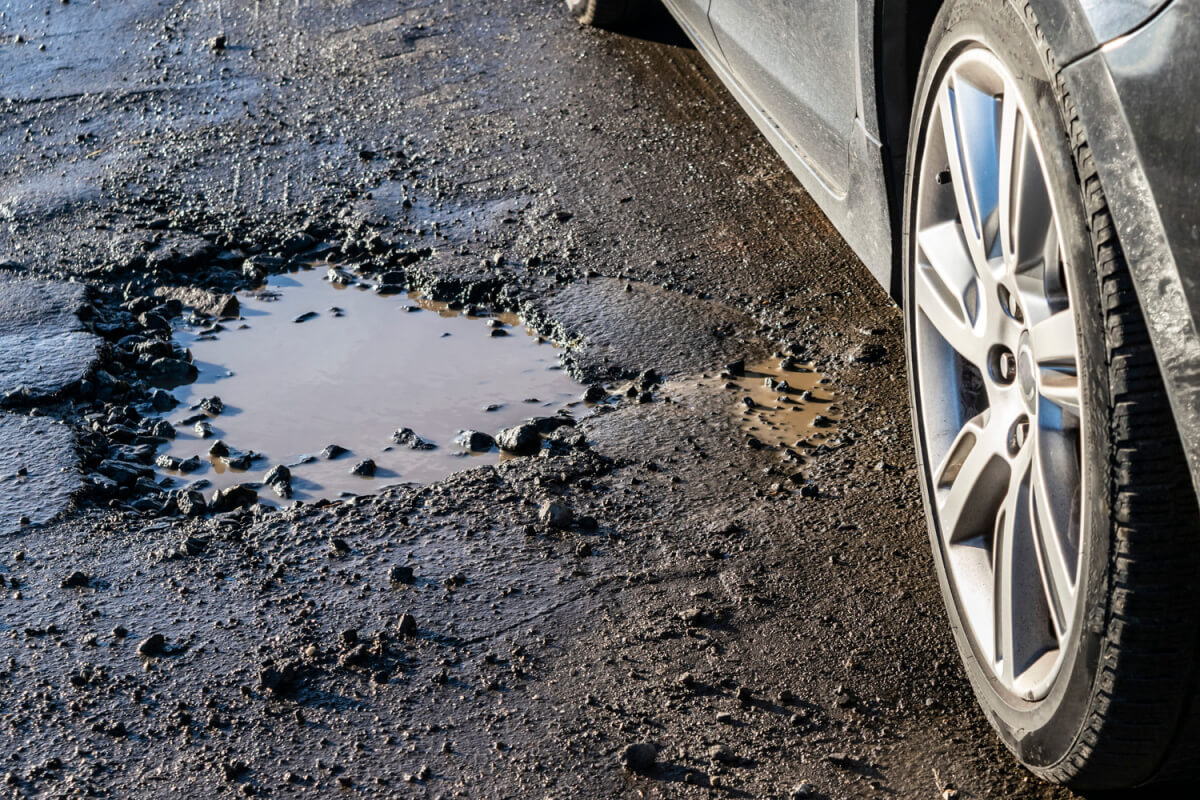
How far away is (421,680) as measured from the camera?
230cm

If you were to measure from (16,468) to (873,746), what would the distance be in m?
2.19

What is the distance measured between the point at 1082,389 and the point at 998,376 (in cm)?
38

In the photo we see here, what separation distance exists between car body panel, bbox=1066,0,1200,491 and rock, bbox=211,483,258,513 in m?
2.14

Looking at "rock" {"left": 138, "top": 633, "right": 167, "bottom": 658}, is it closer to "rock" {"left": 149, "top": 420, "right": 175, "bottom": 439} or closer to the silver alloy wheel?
"rock" {"left": 149, "top": 420, "right": 175, "bottom": 439}

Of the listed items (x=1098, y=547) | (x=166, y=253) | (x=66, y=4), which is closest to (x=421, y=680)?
(x=1098, y=547)

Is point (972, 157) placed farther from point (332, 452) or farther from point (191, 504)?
point (191, 504)

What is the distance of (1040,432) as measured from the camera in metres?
1.78

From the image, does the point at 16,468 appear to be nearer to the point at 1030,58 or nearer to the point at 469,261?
the point at 469,261

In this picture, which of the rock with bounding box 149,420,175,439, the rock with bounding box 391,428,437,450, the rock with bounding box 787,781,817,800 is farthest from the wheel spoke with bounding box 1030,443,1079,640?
the rock with bounding box 149,420,175,439

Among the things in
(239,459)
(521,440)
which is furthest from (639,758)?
(239,459)

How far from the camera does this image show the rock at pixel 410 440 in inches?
122

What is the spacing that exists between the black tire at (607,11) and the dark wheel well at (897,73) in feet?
12.8

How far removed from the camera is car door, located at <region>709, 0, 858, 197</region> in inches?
100

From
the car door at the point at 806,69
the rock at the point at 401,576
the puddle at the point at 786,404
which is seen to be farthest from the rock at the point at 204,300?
the car door at the point at 806,69
